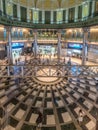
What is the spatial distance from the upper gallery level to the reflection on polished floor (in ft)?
49.0

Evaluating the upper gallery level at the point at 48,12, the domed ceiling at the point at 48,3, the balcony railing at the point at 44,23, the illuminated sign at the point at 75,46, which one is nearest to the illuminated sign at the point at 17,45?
the balcony railing at the point at 44,23

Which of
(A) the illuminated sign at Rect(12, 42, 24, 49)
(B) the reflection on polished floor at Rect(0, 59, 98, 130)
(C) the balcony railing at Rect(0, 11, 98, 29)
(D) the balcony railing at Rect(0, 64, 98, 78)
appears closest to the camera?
(B) the reflection on polished floor at Rect(0, 59, 98, 130)

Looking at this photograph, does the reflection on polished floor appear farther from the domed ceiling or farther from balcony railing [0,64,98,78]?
the domed ceiling

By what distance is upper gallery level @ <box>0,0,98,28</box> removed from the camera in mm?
31531

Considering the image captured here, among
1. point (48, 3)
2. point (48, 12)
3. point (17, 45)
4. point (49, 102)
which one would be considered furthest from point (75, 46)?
point (49, 102)

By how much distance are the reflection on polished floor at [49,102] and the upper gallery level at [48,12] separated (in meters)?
14.9

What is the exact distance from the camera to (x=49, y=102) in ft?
52.3

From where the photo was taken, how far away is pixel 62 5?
37219 millimetres

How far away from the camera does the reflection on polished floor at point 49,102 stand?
12.6 m

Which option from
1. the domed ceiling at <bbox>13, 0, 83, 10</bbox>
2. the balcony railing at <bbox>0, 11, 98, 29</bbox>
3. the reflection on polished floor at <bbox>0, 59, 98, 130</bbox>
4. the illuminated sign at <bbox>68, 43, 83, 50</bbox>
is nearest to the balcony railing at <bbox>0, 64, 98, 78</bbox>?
the reflection on polished floor at <bbox>0, 59, 98, 130</bbox>

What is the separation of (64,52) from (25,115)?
96.9 feet

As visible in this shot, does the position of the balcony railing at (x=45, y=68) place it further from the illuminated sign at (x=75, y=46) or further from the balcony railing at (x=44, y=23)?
the illuminated sign at (x=75, y=46)

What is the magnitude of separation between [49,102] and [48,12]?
97.3 feet

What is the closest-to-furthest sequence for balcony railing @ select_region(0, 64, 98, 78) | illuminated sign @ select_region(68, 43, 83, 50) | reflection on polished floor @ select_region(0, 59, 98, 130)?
reflection on polished floor @ select_region(0, 59, 98, 130)
balcony railing @ select_region(0, 64, 98, 78)
illuminated sign @ select_region(68, 43, 83, 50)
